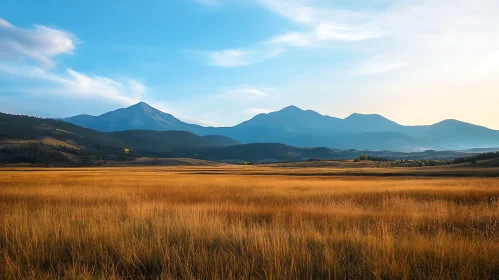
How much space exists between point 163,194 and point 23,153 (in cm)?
14715

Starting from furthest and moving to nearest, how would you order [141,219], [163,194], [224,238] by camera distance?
[163,194]
[141,219]
[224,238]

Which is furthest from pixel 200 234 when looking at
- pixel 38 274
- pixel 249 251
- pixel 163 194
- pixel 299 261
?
pixel 163 194

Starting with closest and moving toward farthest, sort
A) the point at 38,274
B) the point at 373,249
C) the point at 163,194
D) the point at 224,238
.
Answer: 1. the point at 38,274
2. the point at 373,249
3. the point at 224,238
4. the point at 163,194

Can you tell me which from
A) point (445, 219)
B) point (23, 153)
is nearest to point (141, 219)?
Result: point (445, 219)

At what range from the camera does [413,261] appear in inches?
207

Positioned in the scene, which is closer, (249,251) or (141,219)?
(249,251)

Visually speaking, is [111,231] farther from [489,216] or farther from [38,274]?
[489,216]

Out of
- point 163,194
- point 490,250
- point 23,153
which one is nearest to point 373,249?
point 490,250

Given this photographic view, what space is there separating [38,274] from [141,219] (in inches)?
184

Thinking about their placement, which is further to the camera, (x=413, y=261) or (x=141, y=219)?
(x=141, y=219)

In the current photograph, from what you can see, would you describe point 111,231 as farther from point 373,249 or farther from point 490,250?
point 490,250

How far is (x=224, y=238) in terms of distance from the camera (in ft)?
22.0

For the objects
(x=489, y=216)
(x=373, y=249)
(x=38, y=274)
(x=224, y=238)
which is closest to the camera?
(x=38, y=274)

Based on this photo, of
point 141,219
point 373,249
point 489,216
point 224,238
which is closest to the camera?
point 373,249
